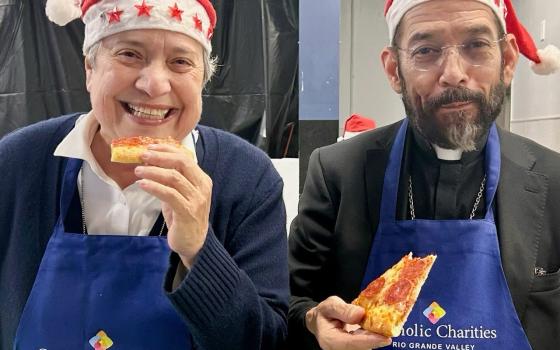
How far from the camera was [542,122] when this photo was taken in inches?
136

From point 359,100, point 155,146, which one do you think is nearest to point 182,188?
point 155,146

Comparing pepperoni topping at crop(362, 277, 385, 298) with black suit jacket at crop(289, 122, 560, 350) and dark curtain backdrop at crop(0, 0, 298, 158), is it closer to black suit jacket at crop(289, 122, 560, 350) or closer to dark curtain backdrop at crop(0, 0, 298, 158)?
black suit jacket at crop(289, 122, 560, 350)

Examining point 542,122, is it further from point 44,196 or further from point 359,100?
point 44,196

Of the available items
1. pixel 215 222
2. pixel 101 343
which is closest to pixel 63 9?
pixel 215 222

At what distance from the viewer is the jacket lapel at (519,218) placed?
4.74 ft

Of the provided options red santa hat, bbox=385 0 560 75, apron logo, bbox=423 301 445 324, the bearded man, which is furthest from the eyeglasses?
apron logo, bbox=423 301 445 324

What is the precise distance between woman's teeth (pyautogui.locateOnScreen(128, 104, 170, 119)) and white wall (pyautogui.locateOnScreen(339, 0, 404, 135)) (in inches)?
134

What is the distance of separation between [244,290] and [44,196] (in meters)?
0.62

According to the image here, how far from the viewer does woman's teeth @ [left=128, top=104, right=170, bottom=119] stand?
1.31m

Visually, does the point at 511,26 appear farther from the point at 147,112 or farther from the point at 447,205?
the point at 147,112

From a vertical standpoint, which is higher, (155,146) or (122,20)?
(122,20)

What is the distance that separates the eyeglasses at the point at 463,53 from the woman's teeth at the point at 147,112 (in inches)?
28.6

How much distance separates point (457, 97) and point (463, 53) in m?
0.12

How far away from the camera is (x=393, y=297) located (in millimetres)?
1197
